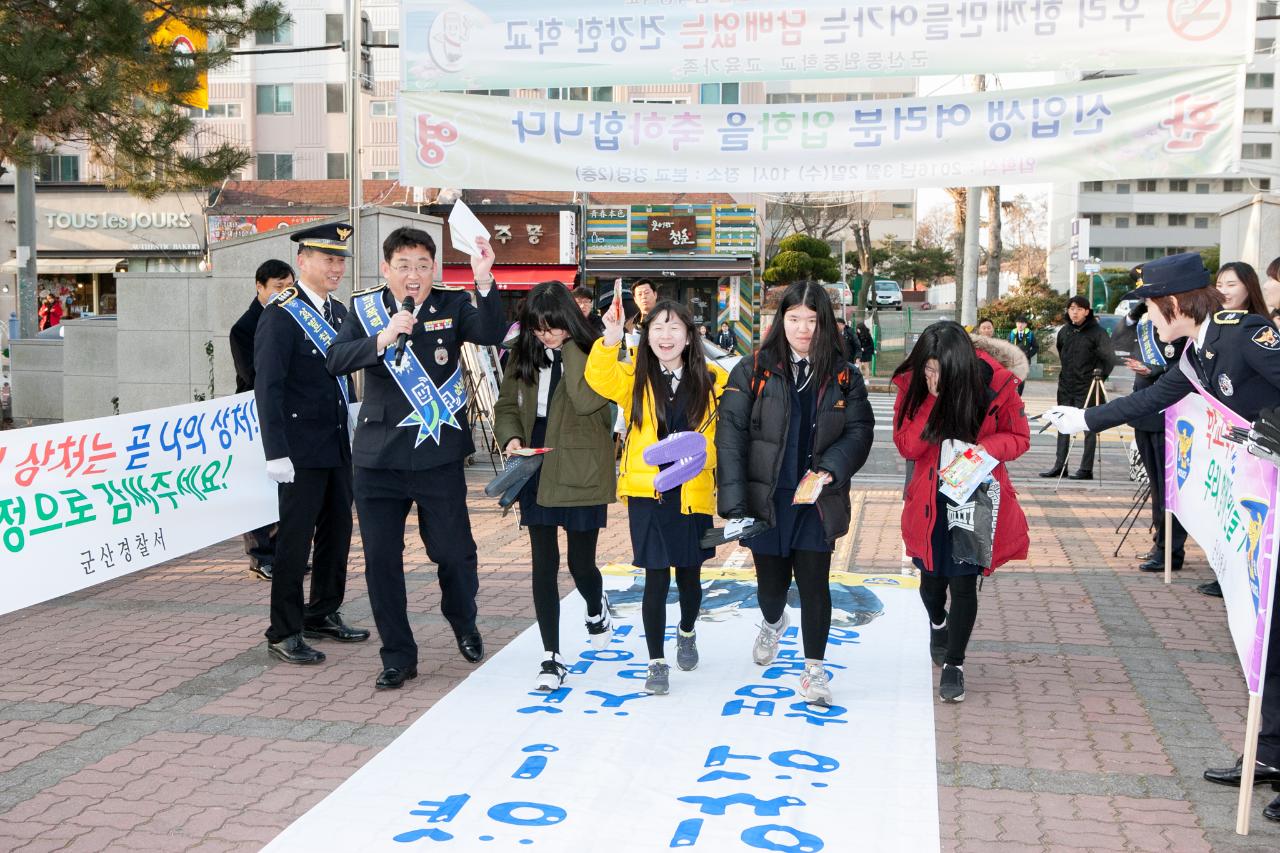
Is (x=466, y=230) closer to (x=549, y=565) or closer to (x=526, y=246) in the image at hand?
(x=549, y=565)

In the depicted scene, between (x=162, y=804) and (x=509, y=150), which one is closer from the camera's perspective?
(x=162, y=804)

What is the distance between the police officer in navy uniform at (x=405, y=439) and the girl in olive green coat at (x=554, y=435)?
0.74 ft

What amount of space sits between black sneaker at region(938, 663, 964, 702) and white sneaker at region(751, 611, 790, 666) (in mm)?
788

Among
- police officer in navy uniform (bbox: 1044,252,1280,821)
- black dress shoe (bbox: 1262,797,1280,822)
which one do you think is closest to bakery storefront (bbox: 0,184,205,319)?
police officer in navy uniform (bbox: 1044,252,1280,821)

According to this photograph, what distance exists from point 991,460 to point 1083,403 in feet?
26.7

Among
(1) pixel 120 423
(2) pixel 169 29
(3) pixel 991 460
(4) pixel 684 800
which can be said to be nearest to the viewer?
(4) pixel 684 800

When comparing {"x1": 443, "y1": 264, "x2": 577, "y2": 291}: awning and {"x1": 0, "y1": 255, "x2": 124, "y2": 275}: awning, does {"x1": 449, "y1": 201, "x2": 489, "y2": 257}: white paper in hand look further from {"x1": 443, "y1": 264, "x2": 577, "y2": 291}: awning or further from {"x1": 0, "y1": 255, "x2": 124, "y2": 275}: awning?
{"x1": 0, "y1": 255, "x2": 124, "y2": 275}: awning

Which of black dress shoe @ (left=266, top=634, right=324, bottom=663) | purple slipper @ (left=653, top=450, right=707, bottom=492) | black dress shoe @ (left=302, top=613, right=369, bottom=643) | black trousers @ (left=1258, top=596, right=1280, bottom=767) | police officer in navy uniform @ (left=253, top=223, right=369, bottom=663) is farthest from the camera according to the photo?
black dress shoe @ (left=302, top=613, right=369, bottom=643)

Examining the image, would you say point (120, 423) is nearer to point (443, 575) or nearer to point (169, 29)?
point (443, 575)

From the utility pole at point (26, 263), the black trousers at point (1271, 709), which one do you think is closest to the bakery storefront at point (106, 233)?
the utility pole at point (26, 263)

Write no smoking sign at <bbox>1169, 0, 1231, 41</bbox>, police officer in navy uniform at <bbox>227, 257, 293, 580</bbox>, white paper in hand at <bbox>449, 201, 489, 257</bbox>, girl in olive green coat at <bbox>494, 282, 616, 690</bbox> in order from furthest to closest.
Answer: police officer in navy uniform at <bbox>227, 257, 293, 580</bbox>
no smoking sign at <bbox>1169, 0, 1231, 41</bbox>
white paper in hand at <bbox>449, 201, 489, 257</bbox>
girl in olive green coat at <bbox>494, 282, 616, 690</bbox>

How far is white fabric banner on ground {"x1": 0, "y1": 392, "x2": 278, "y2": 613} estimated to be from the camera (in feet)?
19.7

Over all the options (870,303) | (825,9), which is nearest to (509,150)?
(825,9)

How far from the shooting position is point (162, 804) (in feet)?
14.3
